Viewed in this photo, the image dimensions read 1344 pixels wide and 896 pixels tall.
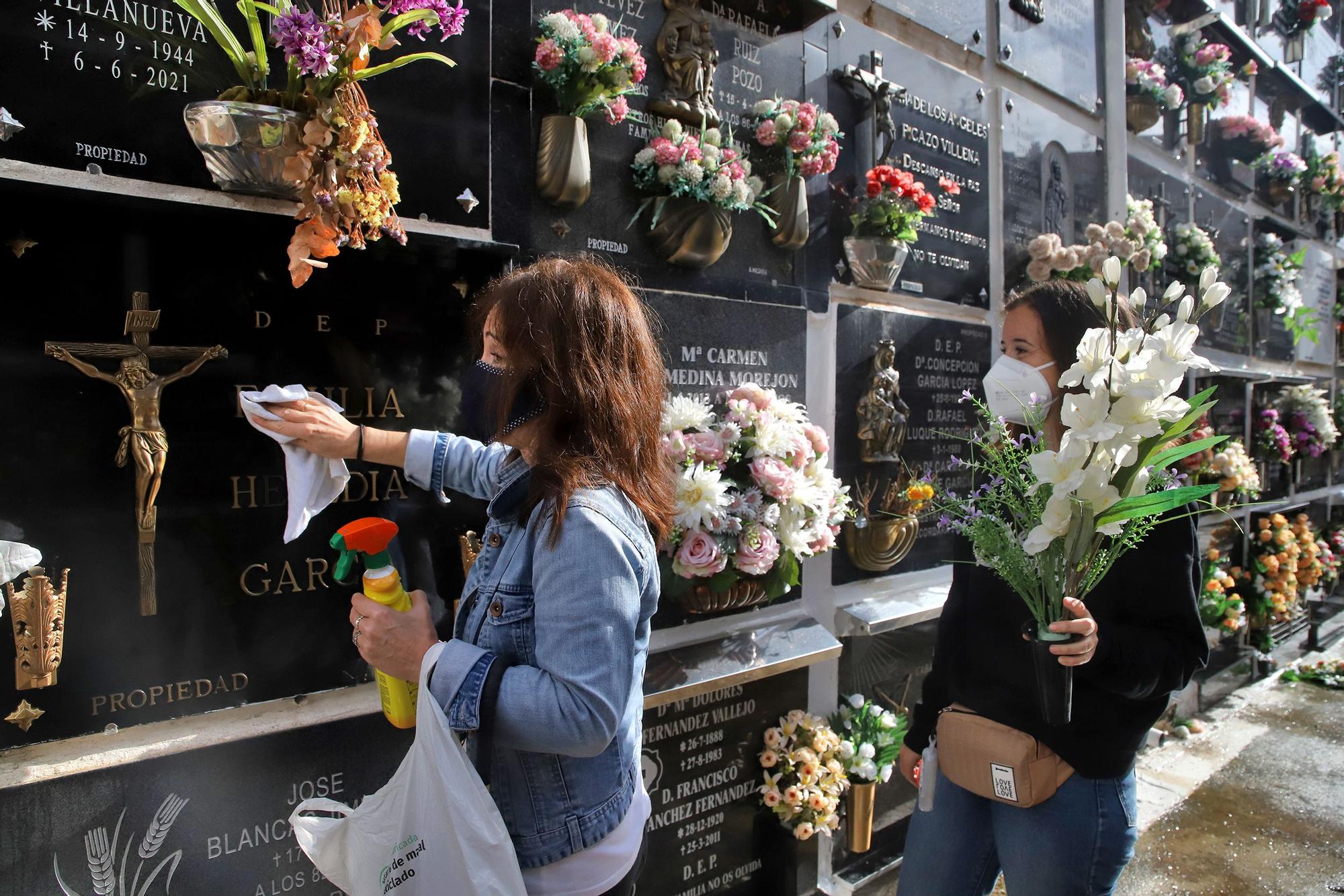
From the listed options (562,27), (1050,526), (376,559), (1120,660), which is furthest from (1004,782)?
(562,27)

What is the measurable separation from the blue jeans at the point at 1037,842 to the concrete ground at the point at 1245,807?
4.86 feet

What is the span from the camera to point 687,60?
2.81m

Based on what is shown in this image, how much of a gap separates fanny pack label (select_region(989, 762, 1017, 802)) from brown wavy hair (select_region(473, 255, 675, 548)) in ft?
3.73

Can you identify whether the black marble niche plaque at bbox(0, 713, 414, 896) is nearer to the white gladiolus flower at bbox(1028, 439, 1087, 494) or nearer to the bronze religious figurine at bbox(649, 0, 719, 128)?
the white gladiolus flower at bbox(1028, 439, 1087, 494)

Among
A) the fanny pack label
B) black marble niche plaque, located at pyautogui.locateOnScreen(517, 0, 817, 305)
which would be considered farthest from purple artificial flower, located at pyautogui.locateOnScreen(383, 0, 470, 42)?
the fanny pack label

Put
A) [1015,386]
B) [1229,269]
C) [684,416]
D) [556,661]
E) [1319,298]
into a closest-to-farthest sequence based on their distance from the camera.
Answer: [556,661] < [1015,386] < [684,416] < [1229,269] < [1319,298]

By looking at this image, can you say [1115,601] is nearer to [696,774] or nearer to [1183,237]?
[696,774]

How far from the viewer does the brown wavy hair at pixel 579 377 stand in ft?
4.49

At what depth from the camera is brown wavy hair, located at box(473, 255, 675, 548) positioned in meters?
1.37

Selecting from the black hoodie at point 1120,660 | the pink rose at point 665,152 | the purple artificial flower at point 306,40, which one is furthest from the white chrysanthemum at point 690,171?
the black hoodie at point 1120,660

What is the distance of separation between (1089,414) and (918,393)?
2206 millimetres

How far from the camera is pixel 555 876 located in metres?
1.40

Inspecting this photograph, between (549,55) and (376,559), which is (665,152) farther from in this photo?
(376,559)

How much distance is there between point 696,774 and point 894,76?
311cm
